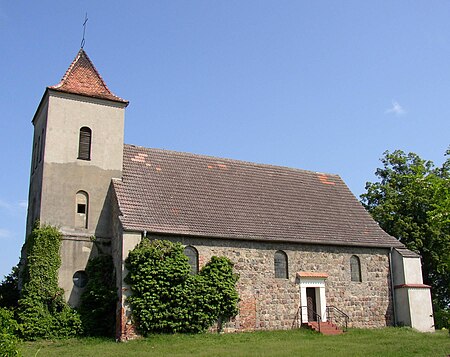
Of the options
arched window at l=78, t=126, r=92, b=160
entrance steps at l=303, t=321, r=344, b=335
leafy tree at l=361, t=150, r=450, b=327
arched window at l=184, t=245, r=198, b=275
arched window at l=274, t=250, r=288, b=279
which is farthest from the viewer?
leafy tree at l=361, t=150, r=450, b=327

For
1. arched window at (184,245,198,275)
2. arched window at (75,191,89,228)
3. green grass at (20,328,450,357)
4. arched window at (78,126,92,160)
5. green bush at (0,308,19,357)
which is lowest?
green grass at (20,328,450,357)

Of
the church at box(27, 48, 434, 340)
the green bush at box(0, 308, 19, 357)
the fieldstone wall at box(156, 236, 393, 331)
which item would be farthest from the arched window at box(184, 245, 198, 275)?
the green bush at box(0, 308, 19, 357)

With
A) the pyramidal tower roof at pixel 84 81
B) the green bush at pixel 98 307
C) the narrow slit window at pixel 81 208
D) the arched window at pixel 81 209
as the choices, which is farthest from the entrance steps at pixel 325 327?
the pyramidal tower roof at pixel 84 81

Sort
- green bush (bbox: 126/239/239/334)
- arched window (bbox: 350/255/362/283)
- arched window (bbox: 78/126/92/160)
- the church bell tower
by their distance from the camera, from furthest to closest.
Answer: arched window (bbox: 350/255/362/283) < arched window (bbox: 78/126/92/160) < the church bell tower < green bush (bbox: 126/239/239/334)

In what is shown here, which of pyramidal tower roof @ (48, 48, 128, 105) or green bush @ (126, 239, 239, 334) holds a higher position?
pyramidal tower roof @ (48, 48, 128, 105)

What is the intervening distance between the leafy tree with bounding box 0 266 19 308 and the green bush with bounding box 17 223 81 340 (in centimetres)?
180

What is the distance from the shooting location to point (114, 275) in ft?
73.7

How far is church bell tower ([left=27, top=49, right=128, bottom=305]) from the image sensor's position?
906 inches

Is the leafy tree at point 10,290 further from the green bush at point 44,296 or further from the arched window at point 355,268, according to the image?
the arched window at point 355,268

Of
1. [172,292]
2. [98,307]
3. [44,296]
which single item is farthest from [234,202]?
[44,296]

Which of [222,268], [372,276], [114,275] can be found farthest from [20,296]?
[372,276]

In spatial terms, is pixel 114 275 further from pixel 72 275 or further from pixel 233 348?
pixel 233 348

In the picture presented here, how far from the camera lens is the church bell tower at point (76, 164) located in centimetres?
2300

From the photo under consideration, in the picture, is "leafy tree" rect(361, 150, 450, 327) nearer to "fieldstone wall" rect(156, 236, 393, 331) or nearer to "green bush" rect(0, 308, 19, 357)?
"fieldstone wall" rect(156, 236, 393, 331)
